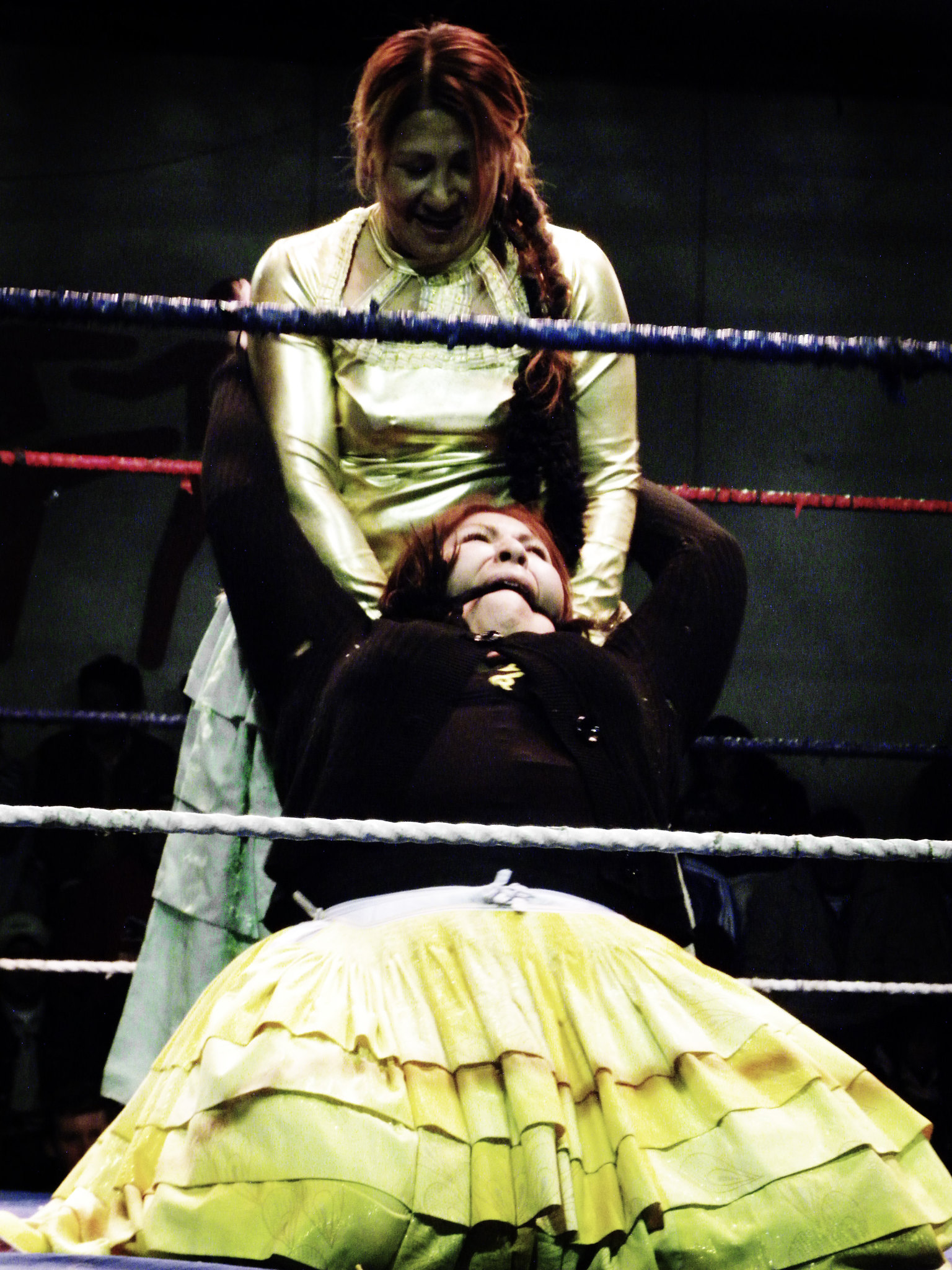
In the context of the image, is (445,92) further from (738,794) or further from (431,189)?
(738,794)

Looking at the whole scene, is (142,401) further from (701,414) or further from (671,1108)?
(671,1108)

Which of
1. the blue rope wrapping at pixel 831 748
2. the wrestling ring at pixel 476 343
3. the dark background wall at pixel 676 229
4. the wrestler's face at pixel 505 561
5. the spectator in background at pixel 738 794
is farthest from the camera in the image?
the dark background wall at pixel 676 229

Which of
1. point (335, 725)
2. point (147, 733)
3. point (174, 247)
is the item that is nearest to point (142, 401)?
point (174, 247)

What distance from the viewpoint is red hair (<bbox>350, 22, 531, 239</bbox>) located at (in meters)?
1.53

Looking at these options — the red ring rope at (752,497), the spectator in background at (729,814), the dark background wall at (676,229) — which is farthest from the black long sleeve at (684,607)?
the dark background wall at (676,229)

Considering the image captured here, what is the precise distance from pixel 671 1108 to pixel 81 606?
2332 mm

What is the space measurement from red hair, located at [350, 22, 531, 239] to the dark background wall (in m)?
1.56

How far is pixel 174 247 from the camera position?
10.3ft

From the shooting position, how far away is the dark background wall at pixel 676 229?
10.1 ft

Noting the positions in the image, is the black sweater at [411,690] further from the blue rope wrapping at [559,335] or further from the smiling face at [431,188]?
the blue rope wrapping at [559,335]

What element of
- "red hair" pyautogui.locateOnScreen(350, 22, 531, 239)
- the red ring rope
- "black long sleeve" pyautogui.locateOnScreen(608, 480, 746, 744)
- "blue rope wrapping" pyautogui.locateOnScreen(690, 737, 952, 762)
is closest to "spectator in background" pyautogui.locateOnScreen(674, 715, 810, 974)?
"blue rope wrapping" pyautogui.locateOnScreen(690, 737, 952, 762)

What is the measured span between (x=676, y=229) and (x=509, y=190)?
1572mm

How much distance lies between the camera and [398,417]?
161cm

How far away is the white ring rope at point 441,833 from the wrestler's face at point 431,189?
81 cm
